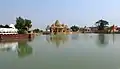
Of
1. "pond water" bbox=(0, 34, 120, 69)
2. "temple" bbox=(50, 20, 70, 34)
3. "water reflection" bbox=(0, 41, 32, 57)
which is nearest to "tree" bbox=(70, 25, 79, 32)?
"temple" bbox=(50, 20, 70, 34)

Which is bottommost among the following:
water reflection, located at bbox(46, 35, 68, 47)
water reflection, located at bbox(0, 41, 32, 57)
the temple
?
water reflection, located at bbox(46, 35, 68, 47)

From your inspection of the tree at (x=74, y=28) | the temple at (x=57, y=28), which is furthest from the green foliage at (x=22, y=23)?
the tree at (x=74, y=28)

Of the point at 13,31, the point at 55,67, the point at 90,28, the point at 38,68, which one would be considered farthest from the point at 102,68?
the point at 90,28

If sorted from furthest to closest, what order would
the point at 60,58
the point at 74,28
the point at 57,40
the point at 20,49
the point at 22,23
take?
the point at 74,28, the point at 22,23, the point at 57,40, the point at 20,49, the point at 60,58

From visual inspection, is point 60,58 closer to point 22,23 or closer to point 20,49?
point 20,49

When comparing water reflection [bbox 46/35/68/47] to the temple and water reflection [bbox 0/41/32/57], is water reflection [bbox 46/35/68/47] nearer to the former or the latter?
water reflection [bbox 0/41/32/57]

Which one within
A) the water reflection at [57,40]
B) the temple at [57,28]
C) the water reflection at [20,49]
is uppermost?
the temple at [57,28]

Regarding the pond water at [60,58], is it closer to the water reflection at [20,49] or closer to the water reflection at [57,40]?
the water reflection at [20,49]

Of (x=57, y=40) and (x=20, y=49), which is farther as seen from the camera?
(x=57, y=40)

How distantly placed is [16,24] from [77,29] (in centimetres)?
5249

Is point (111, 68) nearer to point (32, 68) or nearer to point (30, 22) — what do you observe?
point (32, 68)

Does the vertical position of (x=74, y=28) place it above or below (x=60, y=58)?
above

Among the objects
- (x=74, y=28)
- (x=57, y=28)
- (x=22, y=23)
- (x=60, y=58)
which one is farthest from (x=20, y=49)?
(x=74, y=28)

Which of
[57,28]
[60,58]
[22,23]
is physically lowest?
[60,58]
